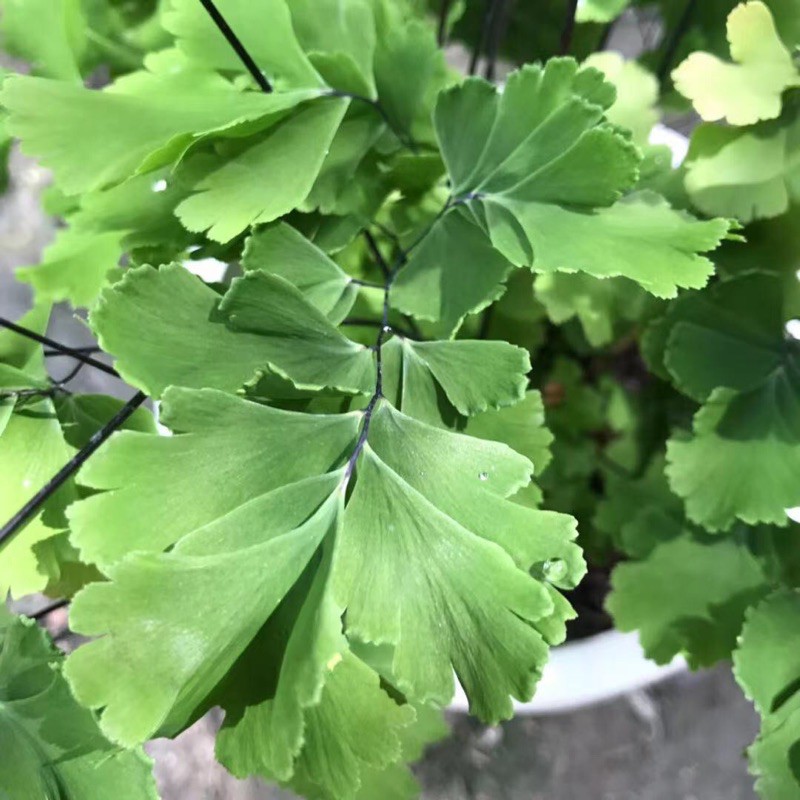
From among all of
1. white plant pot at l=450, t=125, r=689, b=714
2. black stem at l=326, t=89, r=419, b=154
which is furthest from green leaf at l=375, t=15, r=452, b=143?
white plant pot at l=450, t=125, r=689, b=714

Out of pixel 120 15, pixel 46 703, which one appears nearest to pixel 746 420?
pixel 46 703

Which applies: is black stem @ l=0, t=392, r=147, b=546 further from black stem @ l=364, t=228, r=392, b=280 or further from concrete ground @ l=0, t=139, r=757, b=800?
concrete ground @ l=0, t=139, r=757, b=800

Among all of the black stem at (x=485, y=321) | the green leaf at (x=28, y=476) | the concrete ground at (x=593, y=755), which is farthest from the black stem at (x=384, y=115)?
the concrete ground at (x=593, y=755)

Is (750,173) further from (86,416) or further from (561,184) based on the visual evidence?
(86,416)

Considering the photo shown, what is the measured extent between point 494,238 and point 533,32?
14.5 inches

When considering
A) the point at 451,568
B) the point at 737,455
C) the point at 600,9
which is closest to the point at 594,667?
the point at 737,455

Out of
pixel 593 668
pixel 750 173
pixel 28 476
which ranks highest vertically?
pixel 750 173

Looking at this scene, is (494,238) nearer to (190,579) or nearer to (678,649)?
(190,579)

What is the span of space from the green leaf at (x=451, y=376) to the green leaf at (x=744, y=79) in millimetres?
179

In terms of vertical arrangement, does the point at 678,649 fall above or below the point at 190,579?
below

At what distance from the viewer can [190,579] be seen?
268mm

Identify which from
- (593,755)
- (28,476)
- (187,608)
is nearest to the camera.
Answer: (187,608)

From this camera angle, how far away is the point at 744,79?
38 centimetres

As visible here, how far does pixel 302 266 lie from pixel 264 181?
0.04 metres
